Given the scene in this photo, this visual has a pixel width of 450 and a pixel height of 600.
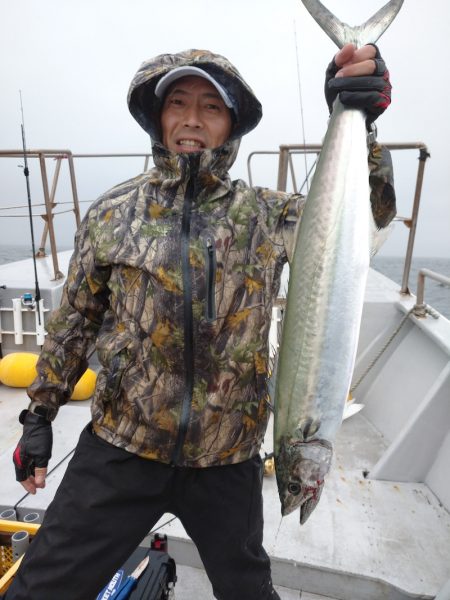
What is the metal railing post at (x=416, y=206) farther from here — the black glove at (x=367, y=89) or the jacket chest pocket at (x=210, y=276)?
the jacket chest pocket at (x=210, y=276)

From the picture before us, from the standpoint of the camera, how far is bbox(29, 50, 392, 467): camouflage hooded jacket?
5.49 ft

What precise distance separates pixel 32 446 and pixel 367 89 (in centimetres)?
187

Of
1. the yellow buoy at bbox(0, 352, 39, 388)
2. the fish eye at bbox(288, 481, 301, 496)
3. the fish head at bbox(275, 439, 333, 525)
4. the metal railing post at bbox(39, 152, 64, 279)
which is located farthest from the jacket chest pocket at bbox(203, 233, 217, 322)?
the yellow buoy at bbox(0, 352, 39, 388)

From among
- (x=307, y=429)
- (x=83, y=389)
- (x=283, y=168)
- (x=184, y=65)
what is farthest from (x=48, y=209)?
(x=307, y=429)

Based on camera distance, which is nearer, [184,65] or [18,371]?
[184,65]

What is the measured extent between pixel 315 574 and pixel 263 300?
164cm

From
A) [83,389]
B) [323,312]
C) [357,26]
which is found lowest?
[83,389]

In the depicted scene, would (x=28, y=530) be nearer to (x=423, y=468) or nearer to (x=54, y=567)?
(x=54, y=567)

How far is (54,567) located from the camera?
1.64m

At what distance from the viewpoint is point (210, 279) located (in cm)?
167

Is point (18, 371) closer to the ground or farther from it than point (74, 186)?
closer to the ground

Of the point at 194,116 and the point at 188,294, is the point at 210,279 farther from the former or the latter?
the point at 194,116

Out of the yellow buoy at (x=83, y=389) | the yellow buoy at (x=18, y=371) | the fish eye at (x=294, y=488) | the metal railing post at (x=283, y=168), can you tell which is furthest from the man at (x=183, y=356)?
the yellow buoy at (x=18, y=371)

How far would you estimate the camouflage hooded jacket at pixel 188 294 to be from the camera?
1.67 m
